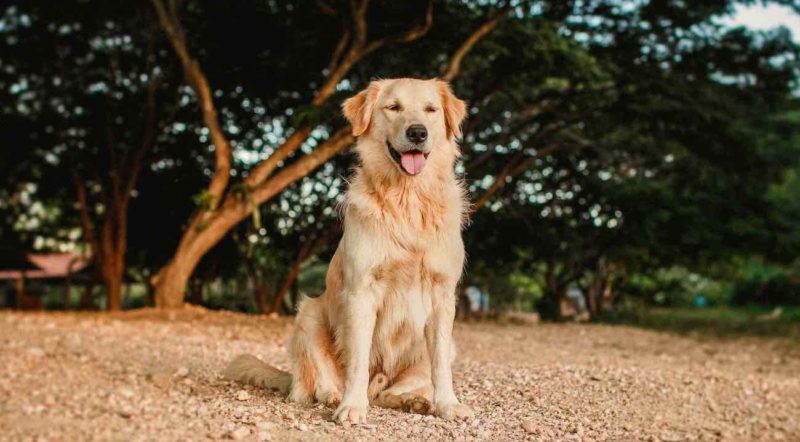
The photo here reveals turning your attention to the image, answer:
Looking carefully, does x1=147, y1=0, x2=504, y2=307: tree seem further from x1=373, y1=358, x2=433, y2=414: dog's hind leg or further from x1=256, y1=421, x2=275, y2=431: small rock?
x1=256, y1=421, x2=275, y2=431: small rock

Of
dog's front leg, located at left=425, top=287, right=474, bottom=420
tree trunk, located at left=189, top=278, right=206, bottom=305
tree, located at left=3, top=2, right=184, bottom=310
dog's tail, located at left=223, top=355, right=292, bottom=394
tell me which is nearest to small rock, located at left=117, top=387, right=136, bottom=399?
dog's tail, located at left=223, top=355, right=292, bottom=394

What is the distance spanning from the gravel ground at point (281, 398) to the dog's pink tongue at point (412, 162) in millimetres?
1453

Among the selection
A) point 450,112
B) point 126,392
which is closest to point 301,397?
point 126,392

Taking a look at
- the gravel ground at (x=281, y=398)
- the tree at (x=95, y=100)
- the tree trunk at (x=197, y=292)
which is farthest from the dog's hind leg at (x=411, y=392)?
the tree trunk at (x=197, y=292)

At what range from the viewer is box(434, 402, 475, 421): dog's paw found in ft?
15.3

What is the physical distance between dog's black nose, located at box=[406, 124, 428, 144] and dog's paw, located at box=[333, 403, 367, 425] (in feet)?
5.16

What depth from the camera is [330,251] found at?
58.0ft

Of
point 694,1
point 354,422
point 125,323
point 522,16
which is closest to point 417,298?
point 354,422

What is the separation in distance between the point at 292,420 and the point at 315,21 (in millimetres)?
9759

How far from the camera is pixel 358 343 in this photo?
468 cm

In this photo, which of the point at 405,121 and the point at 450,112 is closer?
the point at 405,121

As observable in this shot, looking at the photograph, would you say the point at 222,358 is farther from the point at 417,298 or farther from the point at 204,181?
the point at 204,181

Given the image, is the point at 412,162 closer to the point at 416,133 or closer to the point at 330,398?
the point at 416,133

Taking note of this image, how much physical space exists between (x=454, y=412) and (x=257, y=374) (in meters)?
1.78
